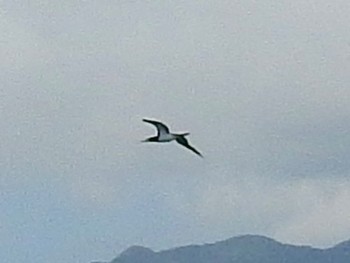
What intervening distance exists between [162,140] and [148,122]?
287 inches

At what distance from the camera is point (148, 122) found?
78062 mm

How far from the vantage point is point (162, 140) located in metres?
85.2

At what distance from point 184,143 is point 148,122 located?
4187mm

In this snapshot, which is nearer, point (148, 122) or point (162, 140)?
point (148, 122)

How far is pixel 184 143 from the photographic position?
81625mm

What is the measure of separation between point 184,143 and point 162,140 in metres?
3.83
